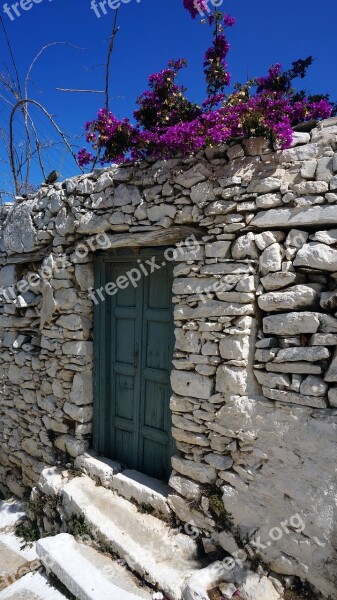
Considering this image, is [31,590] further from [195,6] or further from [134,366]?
[195,6]

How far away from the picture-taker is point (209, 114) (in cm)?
267

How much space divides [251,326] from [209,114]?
1464mm

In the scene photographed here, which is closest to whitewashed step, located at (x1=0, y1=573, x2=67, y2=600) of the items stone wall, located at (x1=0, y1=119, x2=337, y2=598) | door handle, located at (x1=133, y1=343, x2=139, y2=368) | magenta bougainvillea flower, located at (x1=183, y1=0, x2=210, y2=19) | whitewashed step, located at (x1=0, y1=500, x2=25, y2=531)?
stone wall, located at (x1=0, y1=119, x2=337, y2=598)

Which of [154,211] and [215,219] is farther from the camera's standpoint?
[154,211]

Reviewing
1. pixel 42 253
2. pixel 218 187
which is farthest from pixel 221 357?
pixel 42 253

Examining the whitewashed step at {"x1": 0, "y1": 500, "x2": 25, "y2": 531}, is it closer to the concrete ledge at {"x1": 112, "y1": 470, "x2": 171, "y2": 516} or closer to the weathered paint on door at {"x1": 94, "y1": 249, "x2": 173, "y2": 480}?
the weathered paint on door at {"x1": 94, "y1": 249, "x2": 173, "y2": 480}

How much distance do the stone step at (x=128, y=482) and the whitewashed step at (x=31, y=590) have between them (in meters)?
0.78

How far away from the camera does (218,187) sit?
8.75ft

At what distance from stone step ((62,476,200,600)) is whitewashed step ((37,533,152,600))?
0.30 feet

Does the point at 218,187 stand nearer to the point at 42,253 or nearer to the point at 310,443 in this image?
the point at 310,443

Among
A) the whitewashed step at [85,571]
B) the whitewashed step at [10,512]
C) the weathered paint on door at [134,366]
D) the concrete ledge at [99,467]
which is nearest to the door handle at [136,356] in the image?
the weathered paint on door at [134,366]

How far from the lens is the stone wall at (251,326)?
90.1 inches

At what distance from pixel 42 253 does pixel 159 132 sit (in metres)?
1.76

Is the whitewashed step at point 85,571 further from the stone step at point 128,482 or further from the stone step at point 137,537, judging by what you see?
the stone step at point 128,482
